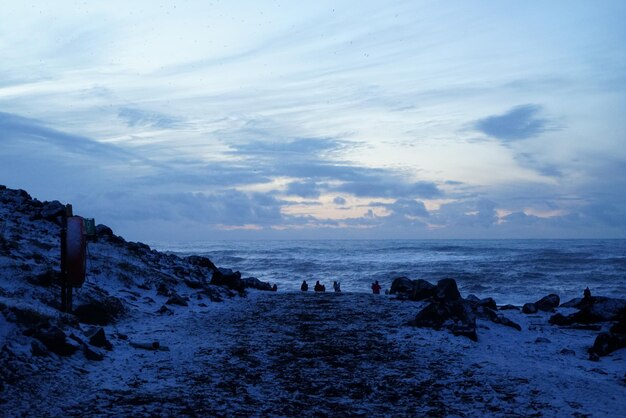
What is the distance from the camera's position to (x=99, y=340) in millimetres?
10281

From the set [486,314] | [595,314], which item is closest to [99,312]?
[486,314]

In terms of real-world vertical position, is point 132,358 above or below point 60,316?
below

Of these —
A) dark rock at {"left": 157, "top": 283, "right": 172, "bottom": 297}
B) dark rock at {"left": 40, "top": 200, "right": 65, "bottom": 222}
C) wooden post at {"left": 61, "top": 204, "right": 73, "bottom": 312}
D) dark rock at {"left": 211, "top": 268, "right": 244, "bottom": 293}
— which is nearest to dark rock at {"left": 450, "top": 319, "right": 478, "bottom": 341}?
wooden post at {"left": 61, "top": 204, "right": 73, "bottom": 312}

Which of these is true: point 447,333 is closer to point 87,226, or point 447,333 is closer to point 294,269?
point 87,226

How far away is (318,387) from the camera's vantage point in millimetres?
8594

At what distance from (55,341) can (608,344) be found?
12176 millimetres

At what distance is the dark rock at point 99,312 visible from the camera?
12.5 metres

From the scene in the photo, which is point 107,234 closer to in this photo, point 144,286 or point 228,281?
point 228,281

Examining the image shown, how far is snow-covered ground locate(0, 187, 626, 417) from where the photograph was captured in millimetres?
7520

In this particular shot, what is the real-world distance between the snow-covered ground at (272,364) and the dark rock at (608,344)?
0.20 metres

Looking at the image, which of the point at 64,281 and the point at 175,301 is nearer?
the point at 64,281

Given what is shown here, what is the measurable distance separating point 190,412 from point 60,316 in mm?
5326

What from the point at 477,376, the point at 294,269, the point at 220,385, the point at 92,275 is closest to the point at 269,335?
the point at 220,385

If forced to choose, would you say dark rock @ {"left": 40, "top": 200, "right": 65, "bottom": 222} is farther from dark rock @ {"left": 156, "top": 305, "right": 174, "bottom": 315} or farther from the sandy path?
the sandy path
